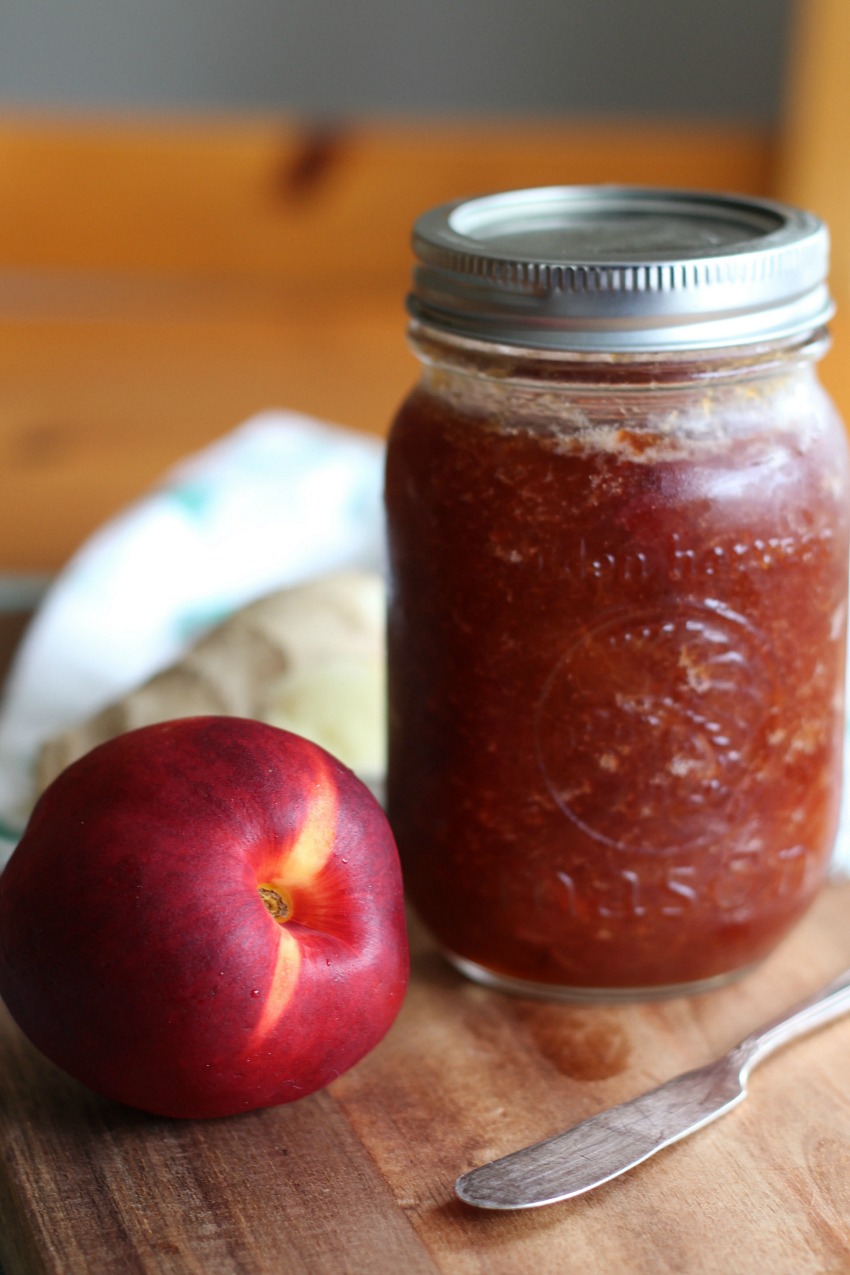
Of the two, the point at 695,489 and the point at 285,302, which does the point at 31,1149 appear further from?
the point at 285,302

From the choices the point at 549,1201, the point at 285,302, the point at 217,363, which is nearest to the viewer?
the point at 549,1201

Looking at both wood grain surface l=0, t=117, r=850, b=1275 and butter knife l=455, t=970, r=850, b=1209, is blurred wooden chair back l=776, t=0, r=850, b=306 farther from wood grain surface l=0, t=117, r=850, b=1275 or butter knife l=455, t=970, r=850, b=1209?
butter knife l=455, t=970, r=850, b=1209

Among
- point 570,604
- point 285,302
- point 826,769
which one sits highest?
point 570,604

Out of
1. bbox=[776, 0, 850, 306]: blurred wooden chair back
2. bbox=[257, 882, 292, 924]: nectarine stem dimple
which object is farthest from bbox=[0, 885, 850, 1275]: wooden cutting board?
bbox=[776, 0, 850, 306]: blurred wooden chair back

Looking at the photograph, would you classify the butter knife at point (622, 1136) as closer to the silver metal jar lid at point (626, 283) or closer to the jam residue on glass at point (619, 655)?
the jam residue on glass at point (619, 655)

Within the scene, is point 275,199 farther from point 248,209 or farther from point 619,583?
point 619,583

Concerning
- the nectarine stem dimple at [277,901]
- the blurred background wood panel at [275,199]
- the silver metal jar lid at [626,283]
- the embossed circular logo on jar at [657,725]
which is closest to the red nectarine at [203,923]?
the nectarine stem dimple at [277,901]

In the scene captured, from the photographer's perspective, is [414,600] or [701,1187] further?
[414,600]

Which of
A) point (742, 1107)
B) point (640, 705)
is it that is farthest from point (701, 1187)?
point (640, 705)
